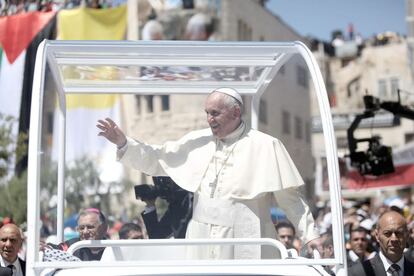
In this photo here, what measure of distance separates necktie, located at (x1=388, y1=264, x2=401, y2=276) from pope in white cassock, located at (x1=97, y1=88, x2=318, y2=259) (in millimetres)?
924

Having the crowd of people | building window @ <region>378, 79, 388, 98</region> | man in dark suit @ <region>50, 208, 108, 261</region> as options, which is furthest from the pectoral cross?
building window @ <region>378, 79, 388, 98</region>

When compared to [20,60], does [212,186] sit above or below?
below

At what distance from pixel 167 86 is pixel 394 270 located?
2104 millimetres

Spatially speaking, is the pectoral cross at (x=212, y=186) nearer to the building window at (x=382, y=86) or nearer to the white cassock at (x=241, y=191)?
the white cassock at (x=241, y=191)

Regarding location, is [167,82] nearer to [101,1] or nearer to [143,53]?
[143,53]

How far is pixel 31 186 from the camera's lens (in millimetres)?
5371

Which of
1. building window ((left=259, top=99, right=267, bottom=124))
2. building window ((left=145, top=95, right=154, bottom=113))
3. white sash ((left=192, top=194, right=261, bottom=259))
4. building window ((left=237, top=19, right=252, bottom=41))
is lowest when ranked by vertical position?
building window ((left=145, top=95, right=154, bottom=113))

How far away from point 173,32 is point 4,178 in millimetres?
27969

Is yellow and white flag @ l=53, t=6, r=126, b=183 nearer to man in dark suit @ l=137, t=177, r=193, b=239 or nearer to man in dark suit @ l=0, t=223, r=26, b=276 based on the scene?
man in dark suit @ l=0, t=223, r=26, b=276

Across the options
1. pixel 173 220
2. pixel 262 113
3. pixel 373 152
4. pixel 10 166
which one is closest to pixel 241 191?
pixel 173 220

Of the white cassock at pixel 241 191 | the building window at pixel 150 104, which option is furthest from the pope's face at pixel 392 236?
the building window at pixel 150 104

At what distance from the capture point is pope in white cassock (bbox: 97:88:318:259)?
6.63 meters

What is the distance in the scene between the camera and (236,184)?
6.70m

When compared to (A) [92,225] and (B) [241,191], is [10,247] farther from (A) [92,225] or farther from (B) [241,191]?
(B) [241,191]
